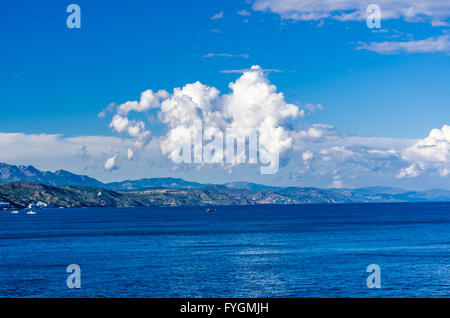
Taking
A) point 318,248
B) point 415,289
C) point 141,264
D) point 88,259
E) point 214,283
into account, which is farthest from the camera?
point 318,248

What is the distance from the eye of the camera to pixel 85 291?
85000mm

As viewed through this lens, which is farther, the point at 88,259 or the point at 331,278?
the point at 88,259

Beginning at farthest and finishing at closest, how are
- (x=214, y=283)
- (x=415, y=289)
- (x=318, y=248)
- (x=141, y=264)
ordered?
(x=318, y=248) → (x=141, y=264) → (x=214, y=283) → (x=415, y=289)

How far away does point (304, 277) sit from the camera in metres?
96.2
